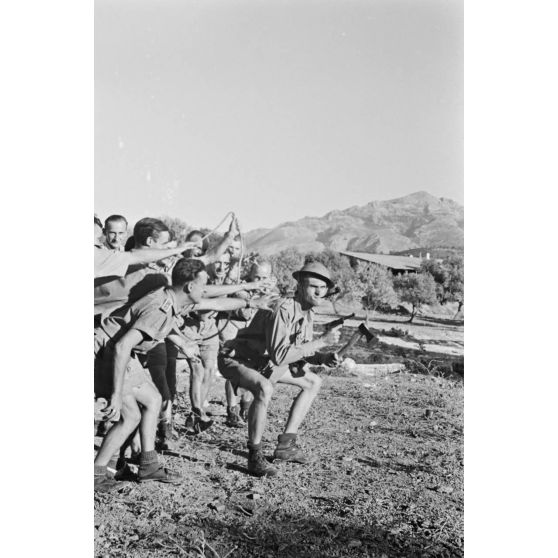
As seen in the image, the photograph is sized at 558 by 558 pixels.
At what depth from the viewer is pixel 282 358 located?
5473mm

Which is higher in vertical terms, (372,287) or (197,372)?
(372,287)

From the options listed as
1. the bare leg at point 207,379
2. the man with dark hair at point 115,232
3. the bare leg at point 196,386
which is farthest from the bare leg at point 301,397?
the man with dark hair at point 115,232

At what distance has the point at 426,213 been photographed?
554cm

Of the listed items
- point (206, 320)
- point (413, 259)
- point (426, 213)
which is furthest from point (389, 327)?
point (206, 320)

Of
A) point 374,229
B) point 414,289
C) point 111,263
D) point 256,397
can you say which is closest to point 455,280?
point 414,289

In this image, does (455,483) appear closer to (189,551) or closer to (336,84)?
(189,551)

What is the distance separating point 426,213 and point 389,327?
94 cm

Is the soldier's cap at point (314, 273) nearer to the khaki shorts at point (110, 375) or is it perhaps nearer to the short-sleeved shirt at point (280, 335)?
the short-sleeved shirt at point (280, 335)

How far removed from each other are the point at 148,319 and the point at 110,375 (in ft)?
1.61

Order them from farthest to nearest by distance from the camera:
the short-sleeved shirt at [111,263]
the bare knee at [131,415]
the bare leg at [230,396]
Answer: the bare leg at [230,396], the short-sleeved shirt at [111,263], the bare knee at [131,415]

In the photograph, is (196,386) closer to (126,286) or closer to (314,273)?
(126,286)

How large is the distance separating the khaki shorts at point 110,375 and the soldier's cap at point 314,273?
1319 mm

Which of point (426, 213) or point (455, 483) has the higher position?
point (426, 213)

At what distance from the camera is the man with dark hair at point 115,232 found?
5500 mm
